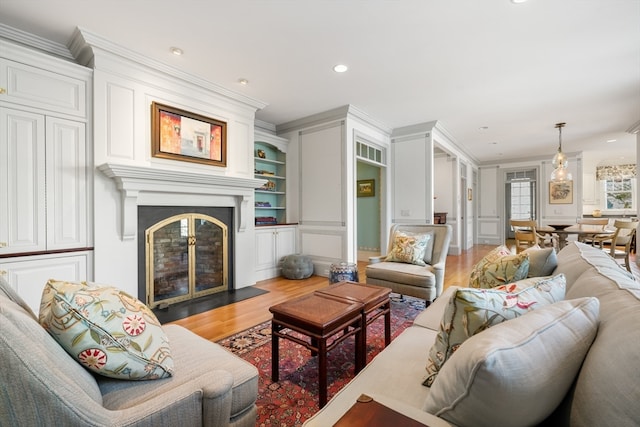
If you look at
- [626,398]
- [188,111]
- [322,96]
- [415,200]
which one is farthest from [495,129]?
[626,398]

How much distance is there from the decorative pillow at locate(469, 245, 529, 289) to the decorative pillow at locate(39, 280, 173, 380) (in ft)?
5.59

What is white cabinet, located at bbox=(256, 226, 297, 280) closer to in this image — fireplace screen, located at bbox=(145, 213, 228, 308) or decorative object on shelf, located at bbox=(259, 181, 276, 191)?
fireplace screen, located at bbox=(145, 213, 228, 308)

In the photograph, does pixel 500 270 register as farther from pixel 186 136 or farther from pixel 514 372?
pixel 186 136

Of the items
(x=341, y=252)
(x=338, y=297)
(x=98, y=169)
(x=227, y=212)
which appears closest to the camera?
(x=338, y=297)

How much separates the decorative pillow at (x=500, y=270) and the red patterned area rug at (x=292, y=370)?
94 cm

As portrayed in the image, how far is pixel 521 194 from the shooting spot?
28.8 ft

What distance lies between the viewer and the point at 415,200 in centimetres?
524

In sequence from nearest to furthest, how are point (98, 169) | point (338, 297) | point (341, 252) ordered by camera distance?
1. point (338, 297)
2. point (98, 169)
3. point (341, 252)

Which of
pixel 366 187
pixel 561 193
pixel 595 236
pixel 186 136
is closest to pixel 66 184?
pixel 186 136

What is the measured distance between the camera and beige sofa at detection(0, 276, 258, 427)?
65 centimetres

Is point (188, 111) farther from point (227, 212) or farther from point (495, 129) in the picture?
point (495, 129)

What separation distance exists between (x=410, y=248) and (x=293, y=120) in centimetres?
303

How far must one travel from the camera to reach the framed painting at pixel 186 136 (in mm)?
3013

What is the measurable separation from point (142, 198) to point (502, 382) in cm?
327
